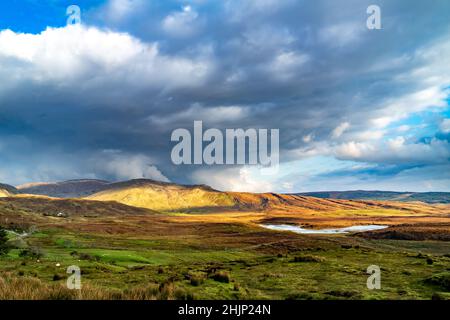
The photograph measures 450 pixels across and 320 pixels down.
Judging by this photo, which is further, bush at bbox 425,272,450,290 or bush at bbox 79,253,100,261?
bush at bbox 79,253,100,261

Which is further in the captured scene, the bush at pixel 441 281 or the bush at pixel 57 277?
the bush at pixel 57 277

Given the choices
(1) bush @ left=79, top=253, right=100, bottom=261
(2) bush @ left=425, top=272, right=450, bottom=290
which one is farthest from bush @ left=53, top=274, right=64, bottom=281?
(2) bush @ left=425, top=272, right=450, bottom=290

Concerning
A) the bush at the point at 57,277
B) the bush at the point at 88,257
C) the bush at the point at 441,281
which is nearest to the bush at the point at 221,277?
the bush at the point at 57,277

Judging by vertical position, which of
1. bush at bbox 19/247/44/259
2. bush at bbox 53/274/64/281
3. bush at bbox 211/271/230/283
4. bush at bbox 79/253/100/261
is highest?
bush at bbox 211/271/230/283

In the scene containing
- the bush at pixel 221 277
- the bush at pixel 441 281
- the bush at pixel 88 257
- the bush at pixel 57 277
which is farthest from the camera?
the bush at pixel 88 257

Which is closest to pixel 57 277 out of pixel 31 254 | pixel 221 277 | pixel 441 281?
pixel 221 277

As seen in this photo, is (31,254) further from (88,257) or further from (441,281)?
(441,281)

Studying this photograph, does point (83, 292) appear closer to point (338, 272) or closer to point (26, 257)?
point (338, 272)

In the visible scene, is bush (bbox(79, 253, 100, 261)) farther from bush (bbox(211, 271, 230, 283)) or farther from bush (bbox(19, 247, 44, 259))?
bush (bbox(211, 271, 230, 283))

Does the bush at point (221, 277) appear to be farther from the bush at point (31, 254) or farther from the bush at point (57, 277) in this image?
the bush at point (31, 254)

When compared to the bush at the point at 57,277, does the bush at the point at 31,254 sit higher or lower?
lower
